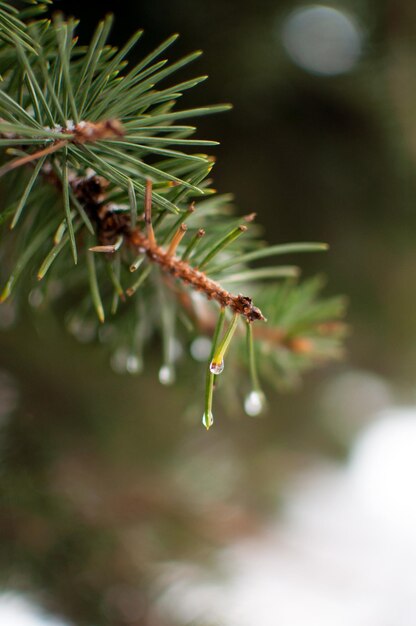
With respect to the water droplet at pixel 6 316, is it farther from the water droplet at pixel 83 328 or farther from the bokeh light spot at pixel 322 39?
the bokeh light spot at pixel 322 39

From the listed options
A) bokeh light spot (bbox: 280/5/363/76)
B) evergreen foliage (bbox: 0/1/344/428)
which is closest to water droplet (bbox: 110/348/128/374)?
evergreen foliage (bbox: 0/1/344/428)

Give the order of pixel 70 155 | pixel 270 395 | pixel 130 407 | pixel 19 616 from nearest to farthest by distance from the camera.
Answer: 1. pixel 70 155
2. pixel 19 616
3. pixel 130 407
4. pixel 270 395

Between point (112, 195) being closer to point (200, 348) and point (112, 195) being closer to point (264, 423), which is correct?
point (200, 348)

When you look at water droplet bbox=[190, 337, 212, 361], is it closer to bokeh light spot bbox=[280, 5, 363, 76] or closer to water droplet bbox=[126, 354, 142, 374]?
water droplet bbox=[126, 354, 142, 374]

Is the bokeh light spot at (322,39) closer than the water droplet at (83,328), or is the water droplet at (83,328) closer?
the water droplet at (83,328)

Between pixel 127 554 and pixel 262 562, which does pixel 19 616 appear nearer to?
pixel 127 554

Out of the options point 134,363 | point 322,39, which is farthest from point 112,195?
point 322,39

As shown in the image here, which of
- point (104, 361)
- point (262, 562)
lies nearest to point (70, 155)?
point (104, 361)

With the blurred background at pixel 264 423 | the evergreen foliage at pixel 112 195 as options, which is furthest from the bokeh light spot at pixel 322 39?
the evergreen foliage at pixel 112 195

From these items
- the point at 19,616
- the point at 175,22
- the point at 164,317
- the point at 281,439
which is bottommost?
the point at 19,616
